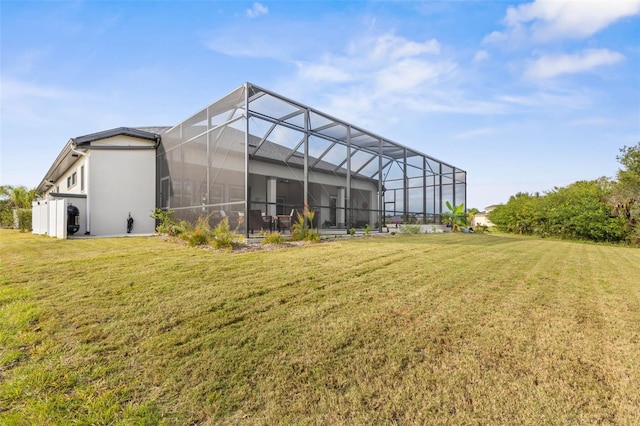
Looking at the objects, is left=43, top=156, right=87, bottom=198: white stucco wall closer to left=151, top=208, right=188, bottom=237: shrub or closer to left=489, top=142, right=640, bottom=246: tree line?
left=151, top=208, right=188, bottom=237: shrub

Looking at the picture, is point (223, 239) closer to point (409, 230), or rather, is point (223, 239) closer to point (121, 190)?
point (409, 230)

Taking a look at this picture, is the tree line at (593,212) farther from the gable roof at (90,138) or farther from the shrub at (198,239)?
the gable roof at (90,138)

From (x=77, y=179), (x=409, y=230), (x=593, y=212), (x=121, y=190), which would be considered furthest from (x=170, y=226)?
(x=593, y=212)

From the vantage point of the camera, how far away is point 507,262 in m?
5.52

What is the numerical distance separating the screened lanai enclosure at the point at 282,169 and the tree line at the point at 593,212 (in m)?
4.92

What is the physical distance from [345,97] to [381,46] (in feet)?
7.90

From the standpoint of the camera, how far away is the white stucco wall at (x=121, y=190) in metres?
11.9

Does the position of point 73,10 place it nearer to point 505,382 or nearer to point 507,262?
point 505,382

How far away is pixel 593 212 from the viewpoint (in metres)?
13.2

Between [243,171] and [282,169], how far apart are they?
5433 mm

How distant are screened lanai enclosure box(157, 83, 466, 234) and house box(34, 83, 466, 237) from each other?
0.04 meters

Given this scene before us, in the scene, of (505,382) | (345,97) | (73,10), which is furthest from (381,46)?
(505,382)

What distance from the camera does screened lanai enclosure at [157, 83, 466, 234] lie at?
28.1 feet

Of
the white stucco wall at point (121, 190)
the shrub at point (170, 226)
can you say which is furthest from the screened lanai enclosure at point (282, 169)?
the white stucco wall at point (121, 190)
